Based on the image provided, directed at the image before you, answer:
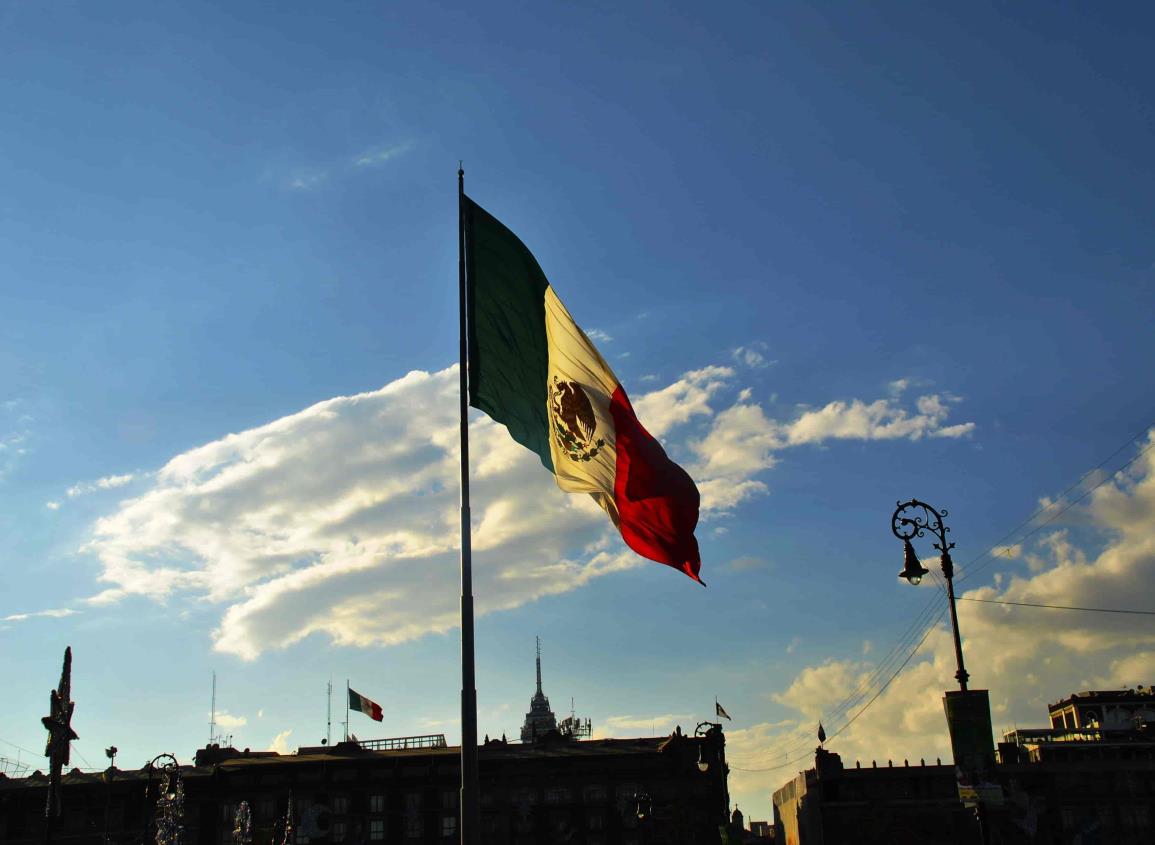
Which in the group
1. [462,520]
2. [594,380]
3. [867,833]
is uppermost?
[594,380]

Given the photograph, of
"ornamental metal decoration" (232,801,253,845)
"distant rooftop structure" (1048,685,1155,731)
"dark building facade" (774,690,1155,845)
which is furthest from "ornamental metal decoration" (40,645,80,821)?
"distant rooftop structure" (1048,685,1155,731)

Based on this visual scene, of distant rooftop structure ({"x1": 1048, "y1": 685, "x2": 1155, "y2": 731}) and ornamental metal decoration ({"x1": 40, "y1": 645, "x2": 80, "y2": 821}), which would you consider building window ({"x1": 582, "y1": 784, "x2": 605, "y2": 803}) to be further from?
distant rooftop structure ({"x1": 1048, "y1": 685, "x2": 1155, "y2": 731})

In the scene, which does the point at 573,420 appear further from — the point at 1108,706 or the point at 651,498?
the point at 1108,706

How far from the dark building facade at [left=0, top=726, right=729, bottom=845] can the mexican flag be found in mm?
69510

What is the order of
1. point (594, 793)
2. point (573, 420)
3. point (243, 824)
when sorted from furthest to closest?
point (594, 793) < point (243, 824) < point (573, 420)

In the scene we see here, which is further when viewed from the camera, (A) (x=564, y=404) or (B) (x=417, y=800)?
(B) (x=417, y=800)

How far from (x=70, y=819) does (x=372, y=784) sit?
23454mm

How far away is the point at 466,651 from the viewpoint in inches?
648

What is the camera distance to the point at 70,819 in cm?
8956

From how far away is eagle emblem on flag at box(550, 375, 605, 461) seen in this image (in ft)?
65.0

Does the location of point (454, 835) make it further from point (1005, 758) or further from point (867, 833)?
point (1005, 758)

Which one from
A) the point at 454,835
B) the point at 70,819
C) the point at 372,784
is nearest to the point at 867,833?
the point at 454,835

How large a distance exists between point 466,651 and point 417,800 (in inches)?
2999

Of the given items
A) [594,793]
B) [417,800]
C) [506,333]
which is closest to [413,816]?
[417,800]
